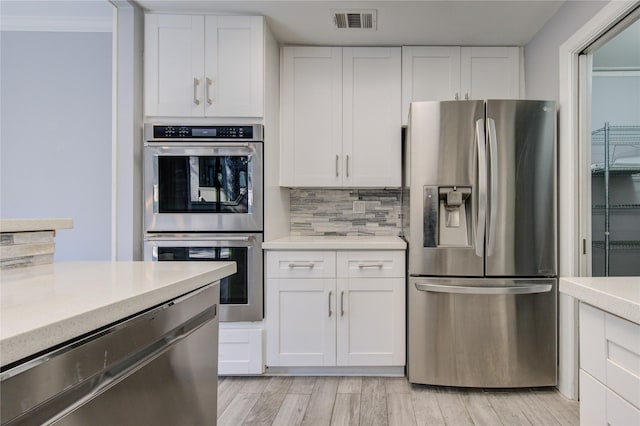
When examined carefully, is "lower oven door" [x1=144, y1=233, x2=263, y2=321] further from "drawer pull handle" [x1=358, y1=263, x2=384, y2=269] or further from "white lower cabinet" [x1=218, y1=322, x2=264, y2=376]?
"drawer pull handle" [x1=358, y1=263, x2=384, y2=269]

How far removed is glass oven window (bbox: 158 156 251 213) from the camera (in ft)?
7.36

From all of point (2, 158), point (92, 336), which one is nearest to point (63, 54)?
point (2, 158)

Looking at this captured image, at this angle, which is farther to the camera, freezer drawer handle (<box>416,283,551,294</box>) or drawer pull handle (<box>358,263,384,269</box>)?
drawer pull handle (<box>358,263,384,269</box>)

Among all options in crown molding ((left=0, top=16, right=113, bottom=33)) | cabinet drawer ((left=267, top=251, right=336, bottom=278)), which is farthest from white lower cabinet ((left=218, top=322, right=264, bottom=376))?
crown molding ((left=0, top=16, right=113, bottom=33))

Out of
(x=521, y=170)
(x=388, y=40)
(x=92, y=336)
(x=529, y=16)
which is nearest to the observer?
(x=92, y=336)

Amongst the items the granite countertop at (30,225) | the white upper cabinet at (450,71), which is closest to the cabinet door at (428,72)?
the white upper cabinet at (450,71)

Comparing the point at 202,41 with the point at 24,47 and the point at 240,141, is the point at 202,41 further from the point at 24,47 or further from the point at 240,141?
the point at 24,47

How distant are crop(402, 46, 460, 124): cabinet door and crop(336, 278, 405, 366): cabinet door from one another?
1.29 meters

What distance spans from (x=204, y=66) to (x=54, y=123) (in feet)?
4.39

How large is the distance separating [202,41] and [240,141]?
0.72 metres

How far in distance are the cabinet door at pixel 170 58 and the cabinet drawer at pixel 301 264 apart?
1108 millimetres

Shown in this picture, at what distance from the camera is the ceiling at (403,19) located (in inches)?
84.9

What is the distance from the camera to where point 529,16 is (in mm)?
2242

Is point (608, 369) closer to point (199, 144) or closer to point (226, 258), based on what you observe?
point (226, 258)
